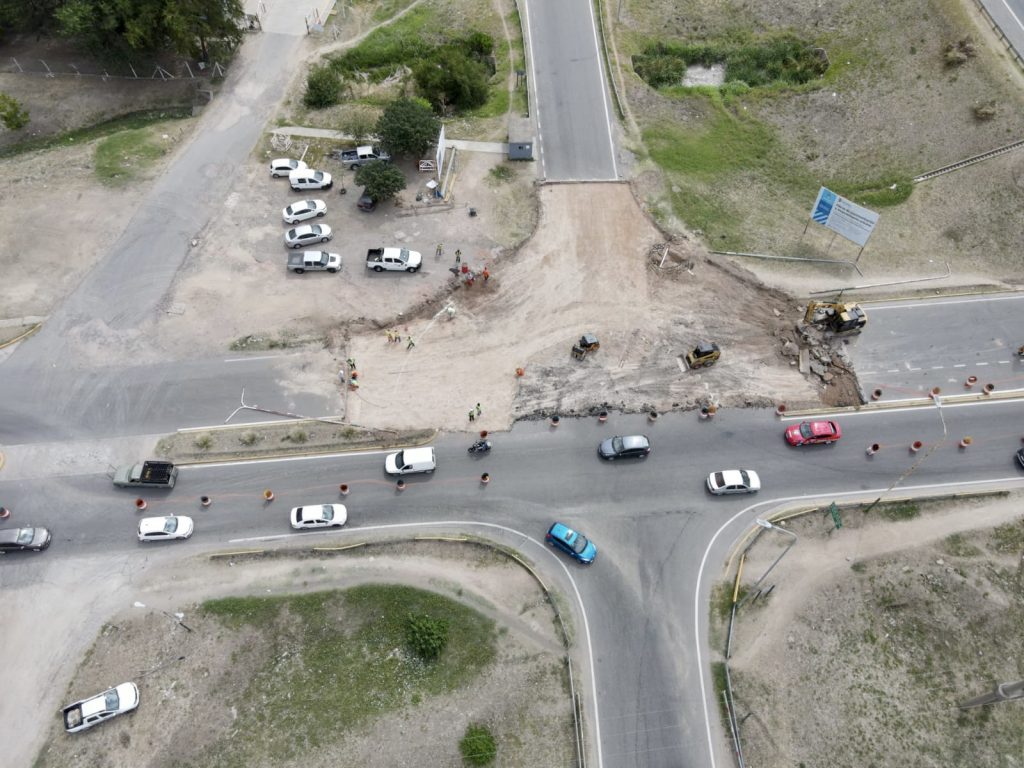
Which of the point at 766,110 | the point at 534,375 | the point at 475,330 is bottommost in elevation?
the point at 534,375

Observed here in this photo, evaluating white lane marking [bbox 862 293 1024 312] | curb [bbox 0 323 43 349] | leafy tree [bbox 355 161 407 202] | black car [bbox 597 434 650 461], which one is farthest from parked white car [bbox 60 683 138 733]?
white lane marking [bbox 862 293 1024 312]

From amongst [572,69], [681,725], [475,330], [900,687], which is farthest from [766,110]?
[681,725]

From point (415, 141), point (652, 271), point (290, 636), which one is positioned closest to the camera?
point (290, 636)

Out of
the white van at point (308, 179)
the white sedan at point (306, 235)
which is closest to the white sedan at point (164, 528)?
the white sedan at point (306, 235)

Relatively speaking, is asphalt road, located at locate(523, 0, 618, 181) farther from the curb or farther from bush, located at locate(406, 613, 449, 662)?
the curb

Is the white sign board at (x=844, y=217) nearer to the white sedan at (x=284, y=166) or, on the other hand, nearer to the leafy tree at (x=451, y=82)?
the leafy tree at (x=451, y=82)

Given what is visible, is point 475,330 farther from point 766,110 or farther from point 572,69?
point 766,110

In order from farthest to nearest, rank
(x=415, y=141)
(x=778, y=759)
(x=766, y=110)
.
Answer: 1. (x=766, y=110)
2. (x=415, y=141)
3. (x=778, y=759)
